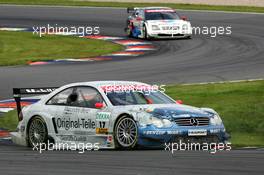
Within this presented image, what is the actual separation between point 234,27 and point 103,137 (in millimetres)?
23784

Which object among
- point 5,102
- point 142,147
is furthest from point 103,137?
point 5,102

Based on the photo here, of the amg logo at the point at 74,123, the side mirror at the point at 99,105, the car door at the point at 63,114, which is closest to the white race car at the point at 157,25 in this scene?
the car door at the point at 63,114

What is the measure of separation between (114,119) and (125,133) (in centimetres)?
33

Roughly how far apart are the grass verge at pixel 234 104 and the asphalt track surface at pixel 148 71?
100 inches

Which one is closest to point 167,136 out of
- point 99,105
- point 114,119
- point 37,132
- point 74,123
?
point 114,119

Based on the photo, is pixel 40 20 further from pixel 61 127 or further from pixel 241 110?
pixel 61 127

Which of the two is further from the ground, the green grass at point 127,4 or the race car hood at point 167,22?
the green grass at point 127,4

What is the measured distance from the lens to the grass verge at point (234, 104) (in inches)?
642

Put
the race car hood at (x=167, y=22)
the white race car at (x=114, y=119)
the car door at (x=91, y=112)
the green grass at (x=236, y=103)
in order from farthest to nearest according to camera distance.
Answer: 1. the race car hood at (x=167, y=22)
2. the green grass at (x=236, y=103)
3. the car door at (x=91, y=112)
4. the white race car at (x=114, y=119)

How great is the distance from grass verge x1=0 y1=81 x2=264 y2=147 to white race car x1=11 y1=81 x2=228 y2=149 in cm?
114

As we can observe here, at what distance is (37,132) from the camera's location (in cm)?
1485

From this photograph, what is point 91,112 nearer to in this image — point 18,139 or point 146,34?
point 18,139

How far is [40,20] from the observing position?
41375mm

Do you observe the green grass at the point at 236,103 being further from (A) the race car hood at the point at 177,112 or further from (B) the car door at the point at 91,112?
(B) the car door at the point at 91,112
